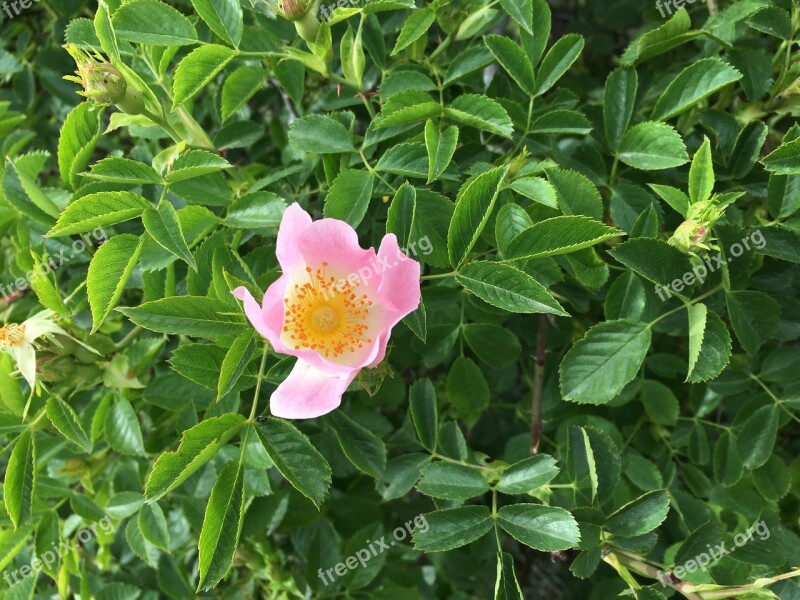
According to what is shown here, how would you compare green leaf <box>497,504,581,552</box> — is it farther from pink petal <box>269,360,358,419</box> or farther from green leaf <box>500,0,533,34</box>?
green leaf <box>500,0,533,34</box>

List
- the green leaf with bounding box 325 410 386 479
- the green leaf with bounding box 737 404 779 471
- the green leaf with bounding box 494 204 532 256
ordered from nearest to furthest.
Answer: the green leaf with bounding box 494 204 532 256
the green leaf with bounding box 325 410 386 479
the green leaf with bounding box 737 404 779 471

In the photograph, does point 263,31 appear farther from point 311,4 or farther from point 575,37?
point 575,37

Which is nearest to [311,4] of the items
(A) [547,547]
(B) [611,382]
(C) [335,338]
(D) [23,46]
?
(C) [335,338]

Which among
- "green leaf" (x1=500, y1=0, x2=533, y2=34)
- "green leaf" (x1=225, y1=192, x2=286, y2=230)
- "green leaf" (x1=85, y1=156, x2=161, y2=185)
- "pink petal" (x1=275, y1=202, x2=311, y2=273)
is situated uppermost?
"green leaf" (x1=500, y1=0, x2=533, y2=34)

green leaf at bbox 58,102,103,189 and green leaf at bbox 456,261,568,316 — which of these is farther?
green leaf at bbox 58,102,103,189

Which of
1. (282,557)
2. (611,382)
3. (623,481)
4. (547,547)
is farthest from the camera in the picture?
(282,557)

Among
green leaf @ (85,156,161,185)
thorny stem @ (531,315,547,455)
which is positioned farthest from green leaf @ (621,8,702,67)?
green leaf @ (85,156,161,185)

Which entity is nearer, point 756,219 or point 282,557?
point 756,219

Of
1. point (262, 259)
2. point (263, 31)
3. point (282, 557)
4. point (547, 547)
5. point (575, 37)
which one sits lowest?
point (282, 557)
